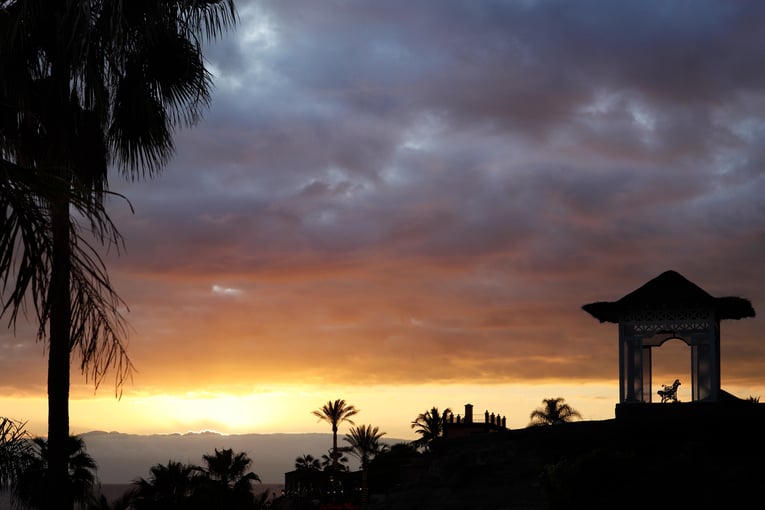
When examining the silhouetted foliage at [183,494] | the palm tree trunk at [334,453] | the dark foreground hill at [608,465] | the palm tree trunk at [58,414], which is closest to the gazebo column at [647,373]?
the dark foreground hill at [608,465]

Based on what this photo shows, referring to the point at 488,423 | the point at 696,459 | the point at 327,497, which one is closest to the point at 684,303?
the point at 696,459

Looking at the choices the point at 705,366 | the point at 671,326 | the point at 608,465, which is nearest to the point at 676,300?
the point at 671,326

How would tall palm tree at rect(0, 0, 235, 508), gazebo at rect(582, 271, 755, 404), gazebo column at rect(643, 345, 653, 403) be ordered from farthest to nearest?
1. gazebo column at rect(643, 345, 653, 403)
2. gazebo at rect(582, 271, 755, 404)
3. tall palm tree at rect(0, 0, 235, 508)

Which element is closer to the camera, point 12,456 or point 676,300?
point 12,456

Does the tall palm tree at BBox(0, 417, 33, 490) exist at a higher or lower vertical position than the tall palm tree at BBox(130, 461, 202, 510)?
higher

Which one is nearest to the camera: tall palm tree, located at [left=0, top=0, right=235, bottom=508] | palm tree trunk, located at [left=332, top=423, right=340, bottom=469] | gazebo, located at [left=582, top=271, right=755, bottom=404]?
tall palm tree, located at [left=0, top=0, right=235, bottom=508]

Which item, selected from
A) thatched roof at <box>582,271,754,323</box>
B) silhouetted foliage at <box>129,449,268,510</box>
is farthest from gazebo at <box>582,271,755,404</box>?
silhouetted foliage at <box>129,449,268,510</box>

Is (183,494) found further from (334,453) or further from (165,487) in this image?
(334,453)

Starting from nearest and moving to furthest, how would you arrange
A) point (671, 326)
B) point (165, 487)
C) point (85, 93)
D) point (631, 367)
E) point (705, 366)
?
point (85, 93) < point (705, 366) < point (671, 326) < point (631, 367) < point (165, 487)

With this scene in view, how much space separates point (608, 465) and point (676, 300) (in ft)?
27.6

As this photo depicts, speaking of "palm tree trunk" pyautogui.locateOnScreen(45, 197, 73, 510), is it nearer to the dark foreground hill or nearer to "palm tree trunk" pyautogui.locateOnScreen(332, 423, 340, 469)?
the dark foreground hill

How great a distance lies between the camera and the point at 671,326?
32500 mm

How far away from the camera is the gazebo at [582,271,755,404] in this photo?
32.0 meters

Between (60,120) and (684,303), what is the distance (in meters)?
25.2
